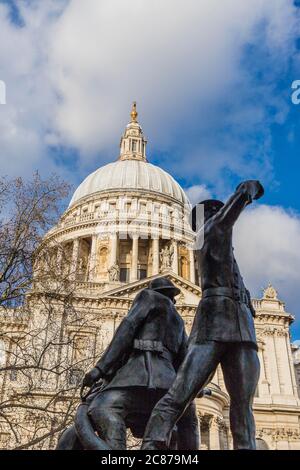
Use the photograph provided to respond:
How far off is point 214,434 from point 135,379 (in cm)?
2768

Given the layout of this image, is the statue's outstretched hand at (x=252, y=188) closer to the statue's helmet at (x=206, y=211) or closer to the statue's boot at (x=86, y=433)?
the statue's helmet at (x=206, y=211)

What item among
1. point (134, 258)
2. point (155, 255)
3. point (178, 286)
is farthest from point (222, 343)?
point (155, 255)

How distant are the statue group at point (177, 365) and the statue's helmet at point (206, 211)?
10.8 inches

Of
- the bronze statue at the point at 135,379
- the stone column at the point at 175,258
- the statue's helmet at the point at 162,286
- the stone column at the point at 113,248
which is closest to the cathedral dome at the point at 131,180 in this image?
the stone column at the point at 113,248

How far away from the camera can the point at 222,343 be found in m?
4.97

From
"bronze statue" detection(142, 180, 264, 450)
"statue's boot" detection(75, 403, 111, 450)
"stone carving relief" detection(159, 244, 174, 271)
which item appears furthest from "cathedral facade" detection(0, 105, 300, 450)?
"statue's boot" detection(75, 403, 111, 450)

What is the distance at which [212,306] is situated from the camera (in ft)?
16.9

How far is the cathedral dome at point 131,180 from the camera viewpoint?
200 feet

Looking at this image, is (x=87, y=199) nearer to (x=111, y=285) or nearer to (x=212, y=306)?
(x=111, y=285)

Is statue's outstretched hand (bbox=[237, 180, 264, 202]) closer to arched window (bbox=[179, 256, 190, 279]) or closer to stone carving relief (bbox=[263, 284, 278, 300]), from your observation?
stone carving relief (bbox=[263, 284, 278, 300])

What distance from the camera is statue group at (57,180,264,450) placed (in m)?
4.79

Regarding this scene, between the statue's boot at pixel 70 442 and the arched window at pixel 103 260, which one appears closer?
the statue's boot at pixel 70 442
